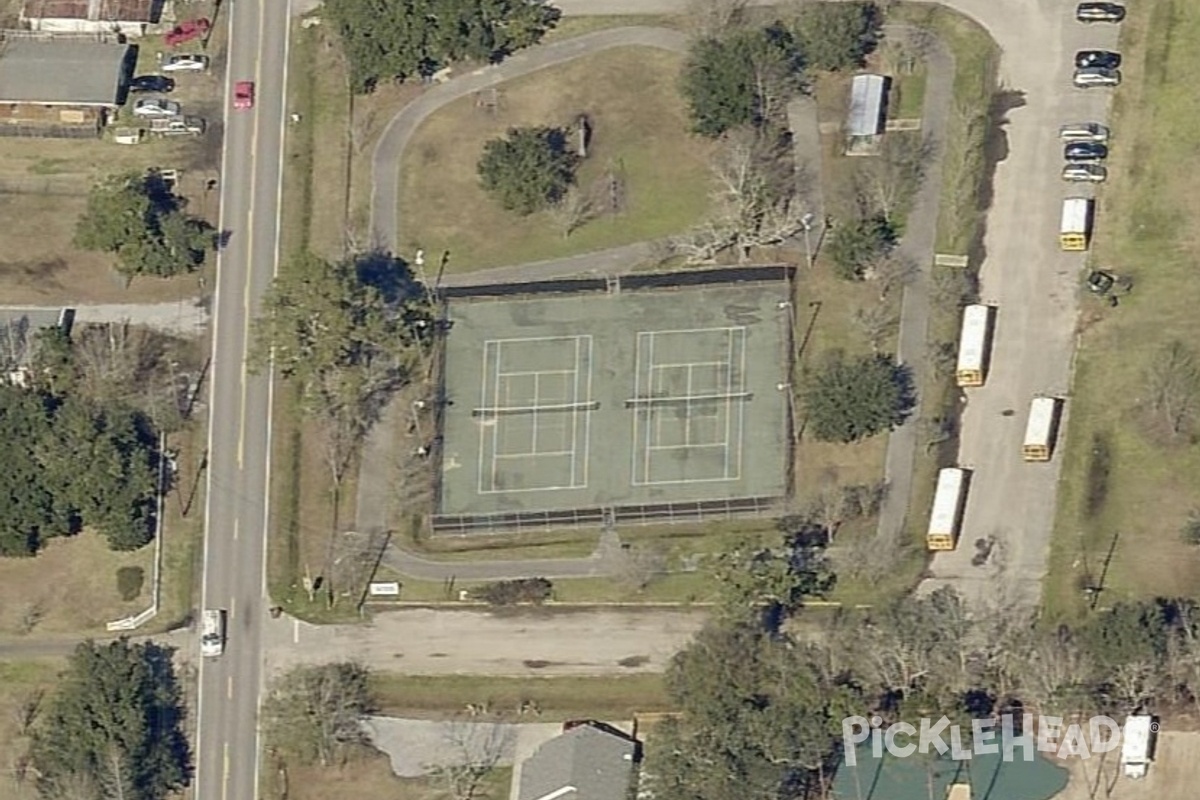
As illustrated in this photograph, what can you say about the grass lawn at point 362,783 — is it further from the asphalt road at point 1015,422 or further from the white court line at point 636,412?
the asphalt road at point 1015,422

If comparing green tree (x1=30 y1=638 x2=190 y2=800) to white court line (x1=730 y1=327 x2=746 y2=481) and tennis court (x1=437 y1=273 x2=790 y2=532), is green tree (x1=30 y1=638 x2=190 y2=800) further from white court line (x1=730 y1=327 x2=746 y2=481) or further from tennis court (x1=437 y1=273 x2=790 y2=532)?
white court line (x1=730 y1=327 x2=746 y2=481)

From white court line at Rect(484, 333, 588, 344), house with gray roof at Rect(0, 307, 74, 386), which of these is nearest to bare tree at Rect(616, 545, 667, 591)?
white court line at Rect(484, 333, 588, 344)

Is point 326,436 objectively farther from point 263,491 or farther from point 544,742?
point 544,742

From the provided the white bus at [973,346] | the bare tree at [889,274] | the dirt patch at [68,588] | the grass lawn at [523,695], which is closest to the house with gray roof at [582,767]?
the grass lawn at [523,695]

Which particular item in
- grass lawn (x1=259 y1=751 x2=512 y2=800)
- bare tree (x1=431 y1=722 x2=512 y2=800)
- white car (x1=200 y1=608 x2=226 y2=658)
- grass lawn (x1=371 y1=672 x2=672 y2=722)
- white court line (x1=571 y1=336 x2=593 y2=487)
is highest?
white court line (x1=571 y1=336 x2=593 y2=487)


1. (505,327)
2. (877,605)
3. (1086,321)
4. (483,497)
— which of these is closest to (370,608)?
(483,497)

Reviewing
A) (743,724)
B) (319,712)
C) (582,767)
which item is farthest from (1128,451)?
(319,712)
